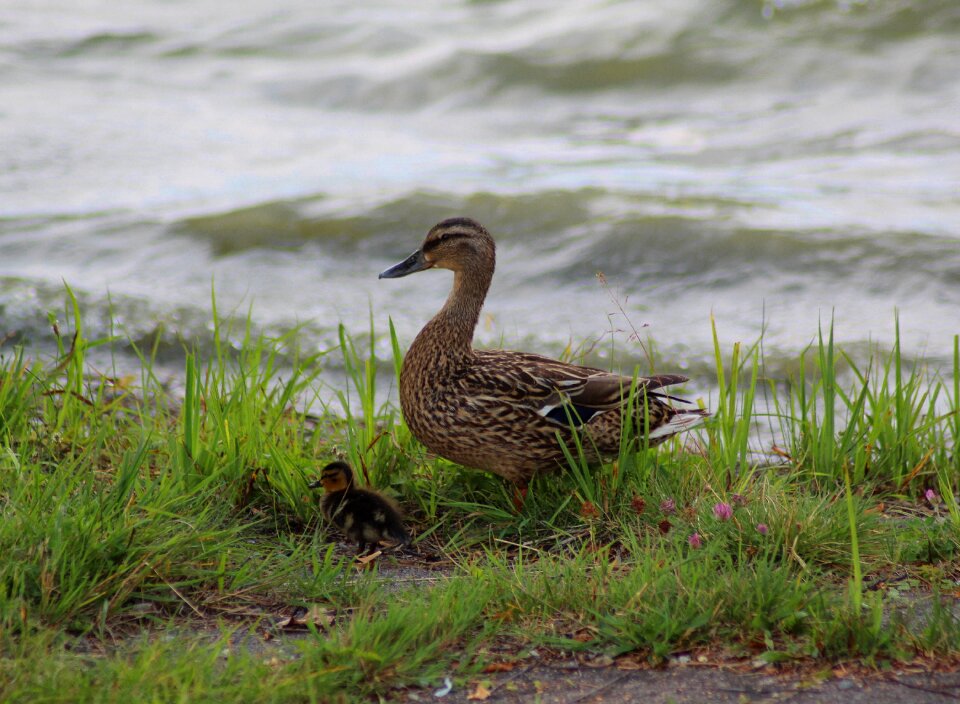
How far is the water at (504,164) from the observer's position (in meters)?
7.16

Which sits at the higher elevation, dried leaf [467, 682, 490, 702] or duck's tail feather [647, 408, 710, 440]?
duck's tail feather [647, 408, 710, 440]

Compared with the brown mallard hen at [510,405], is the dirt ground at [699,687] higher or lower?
lower

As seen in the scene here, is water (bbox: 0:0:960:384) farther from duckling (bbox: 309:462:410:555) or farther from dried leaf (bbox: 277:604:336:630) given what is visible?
Result: dried leaf (bbox: 277:604:336:630)

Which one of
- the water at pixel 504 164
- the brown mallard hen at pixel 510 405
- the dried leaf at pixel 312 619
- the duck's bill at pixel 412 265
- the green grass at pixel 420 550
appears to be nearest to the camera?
the green grass at pixel 420 550

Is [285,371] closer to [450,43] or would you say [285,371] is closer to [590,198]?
[590,198]

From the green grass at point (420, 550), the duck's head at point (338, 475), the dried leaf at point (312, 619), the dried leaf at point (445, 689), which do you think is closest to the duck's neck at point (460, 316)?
the green grass at point (420, 550)

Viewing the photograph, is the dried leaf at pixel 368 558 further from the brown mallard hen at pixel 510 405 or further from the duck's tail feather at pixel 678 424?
the duck's tail feather at pixel 678 424

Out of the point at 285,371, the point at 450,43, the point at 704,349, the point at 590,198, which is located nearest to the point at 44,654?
the point at 285,371

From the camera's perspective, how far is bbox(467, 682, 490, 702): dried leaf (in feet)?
8.82

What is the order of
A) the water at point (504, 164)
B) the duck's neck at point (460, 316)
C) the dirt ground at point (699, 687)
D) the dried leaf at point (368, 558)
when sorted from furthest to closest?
the water at point (504, 164), the duck's neck at point (460, 316), the dried leaf at point (368, 558), the dirt ground at point (699, 687)

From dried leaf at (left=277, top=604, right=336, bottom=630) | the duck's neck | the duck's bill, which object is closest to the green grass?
dried leaf at (left=277, top=604, right=336, bottom=630)

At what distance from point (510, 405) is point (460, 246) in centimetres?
84

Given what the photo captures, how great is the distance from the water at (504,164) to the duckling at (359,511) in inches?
69.3

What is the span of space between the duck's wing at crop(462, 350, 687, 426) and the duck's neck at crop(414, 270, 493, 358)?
0.38 feet
